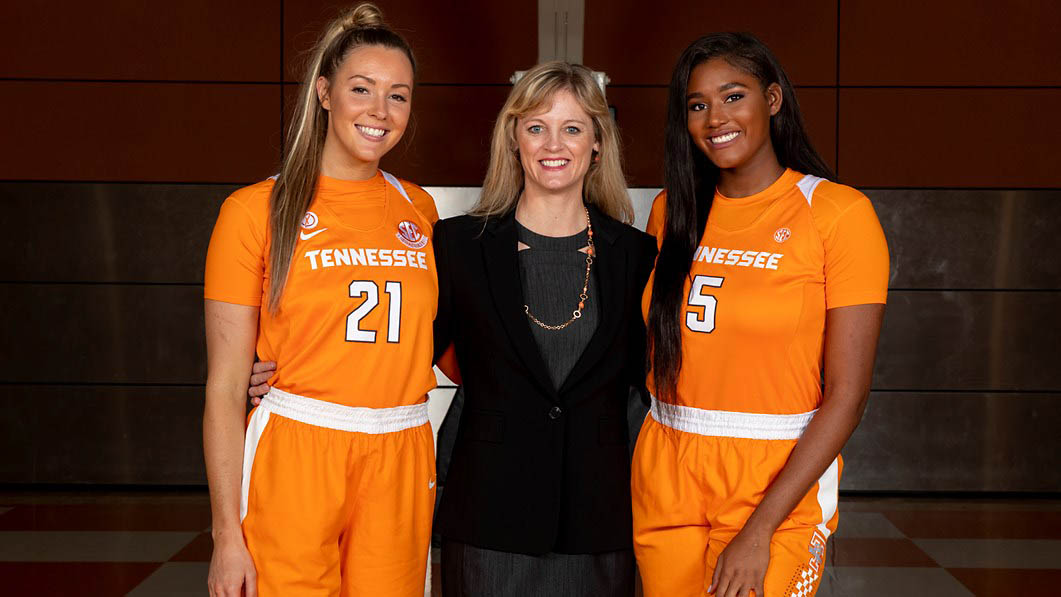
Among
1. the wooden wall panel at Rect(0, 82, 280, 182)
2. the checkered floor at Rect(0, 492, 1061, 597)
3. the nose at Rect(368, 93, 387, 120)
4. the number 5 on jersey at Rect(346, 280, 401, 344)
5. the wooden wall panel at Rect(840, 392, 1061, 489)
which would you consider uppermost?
the wooden wall panel at Rect(0, 82, 280, 182)

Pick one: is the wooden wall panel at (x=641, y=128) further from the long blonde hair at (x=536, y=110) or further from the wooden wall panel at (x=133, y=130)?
the long blonde hair at (x=536, y=110)

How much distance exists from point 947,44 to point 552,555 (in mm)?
4172

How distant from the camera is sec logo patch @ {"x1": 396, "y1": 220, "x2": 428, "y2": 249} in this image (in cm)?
200

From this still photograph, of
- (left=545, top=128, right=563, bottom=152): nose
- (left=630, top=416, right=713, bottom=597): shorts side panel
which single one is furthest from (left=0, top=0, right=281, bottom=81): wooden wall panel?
(left=630, top=416, right=713, bottom=597): shorts side panel

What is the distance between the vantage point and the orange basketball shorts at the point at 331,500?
1.84m

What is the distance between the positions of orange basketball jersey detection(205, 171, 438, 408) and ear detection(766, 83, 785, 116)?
2.75 ft

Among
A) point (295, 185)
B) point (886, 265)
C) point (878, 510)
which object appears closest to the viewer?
point (886, 265)

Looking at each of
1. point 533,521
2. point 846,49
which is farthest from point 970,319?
point 533,521

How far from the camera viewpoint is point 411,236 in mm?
2021

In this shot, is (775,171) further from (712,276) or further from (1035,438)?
(1035,438)

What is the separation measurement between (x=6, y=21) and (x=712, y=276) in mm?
4612

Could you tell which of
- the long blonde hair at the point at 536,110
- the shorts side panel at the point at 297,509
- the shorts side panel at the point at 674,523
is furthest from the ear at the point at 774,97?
the shorts side panel at the point at 297,509

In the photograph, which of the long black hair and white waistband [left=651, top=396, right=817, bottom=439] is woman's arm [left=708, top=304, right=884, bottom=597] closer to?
white waistband [left=651, top=396, right=817, bottom=439]

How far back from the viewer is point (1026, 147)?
193 inches
